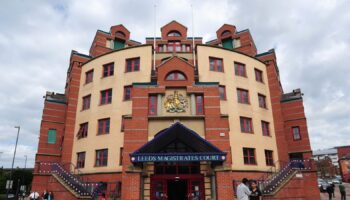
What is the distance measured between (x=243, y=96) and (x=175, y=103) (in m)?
10.8

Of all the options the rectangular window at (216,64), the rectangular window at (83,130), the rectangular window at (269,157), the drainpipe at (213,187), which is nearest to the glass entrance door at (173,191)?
the drainpipe at (213,187)

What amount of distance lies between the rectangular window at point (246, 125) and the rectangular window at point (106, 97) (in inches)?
569

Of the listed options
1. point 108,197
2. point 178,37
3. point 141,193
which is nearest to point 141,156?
point 141,193

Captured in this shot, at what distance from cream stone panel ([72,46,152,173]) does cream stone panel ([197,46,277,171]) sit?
22.5ft

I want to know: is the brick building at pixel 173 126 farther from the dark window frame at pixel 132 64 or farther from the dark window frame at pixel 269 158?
the dark window frame at pixel 269 158

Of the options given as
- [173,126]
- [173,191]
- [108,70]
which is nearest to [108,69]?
[108,70]

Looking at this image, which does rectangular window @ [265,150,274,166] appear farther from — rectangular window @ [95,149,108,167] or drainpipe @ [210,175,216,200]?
rectangular window @ [95,149,108,167]

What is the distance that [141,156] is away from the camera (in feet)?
56.4

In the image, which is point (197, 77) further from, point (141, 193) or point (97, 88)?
point (141, 193)

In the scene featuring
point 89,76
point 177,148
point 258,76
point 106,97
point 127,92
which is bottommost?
point 177,148

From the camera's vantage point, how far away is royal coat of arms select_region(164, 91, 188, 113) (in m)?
21.4

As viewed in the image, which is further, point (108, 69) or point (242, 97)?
point (108, 69)

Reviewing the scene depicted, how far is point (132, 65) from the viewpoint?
29.2 meters

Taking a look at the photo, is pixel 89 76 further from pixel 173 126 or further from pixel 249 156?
pixel 249 156
